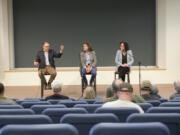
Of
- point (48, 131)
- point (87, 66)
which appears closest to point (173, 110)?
point (48, 131)

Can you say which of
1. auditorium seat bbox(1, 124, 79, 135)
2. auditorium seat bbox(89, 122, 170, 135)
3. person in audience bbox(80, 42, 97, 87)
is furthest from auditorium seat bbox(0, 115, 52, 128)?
person in audience bbox(80, 42, 97, 87)

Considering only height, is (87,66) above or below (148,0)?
below

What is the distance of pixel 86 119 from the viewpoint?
6.73 feet

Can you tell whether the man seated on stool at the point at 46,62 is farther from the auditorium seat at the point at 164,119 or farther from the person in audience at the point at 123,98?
the auditorium seat at the point at 164,119

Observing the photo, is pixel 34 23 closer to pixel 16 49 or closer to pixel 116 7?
pixel 16 49

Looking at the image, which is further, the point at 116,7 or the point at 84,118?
the point at 116,7

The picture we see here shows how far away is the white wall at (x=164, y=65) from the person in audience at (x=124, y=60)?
1527mm

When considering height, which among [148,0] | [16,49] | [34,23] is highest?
[148,0]

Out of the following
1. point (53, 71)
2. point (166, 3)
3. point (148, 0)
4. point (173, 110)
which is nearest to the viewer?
point (173, 110)

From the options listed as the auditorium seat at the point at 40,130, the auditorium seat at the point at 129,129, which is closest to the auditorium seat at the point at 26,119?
the auditorium seat at the point at 40,130

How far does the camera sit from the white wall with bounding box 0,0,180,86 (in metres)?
8.30

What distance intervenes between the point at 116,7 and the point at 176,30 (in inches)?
76.6

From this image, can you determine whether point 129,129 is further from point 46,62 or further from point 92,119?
point 46,62

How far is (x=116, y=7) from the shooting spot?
9062mm
